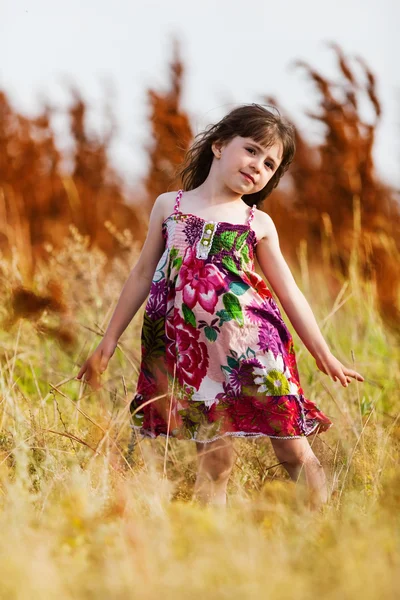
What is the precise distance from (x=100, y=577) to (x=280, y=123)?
1.48 meters

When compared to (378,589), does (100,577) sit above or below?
below

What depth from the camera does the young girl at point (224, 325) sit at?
2.13 meters

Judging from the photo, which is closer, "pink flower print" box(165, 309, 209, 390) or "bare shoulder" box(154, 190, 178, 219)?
"pink flower print" box(165, 309, 209, 390)

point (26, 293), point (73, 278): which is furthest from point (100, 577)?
point (73, 278)

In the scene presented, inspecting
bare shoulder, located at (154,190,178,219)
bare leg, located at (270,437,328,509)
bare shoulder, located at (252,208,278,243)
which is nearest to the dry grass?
bare leg, located at (270,437,328,509)

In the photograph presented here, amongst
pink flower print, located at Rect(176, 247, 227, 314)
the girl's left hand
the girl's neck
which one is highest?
the girl's neck

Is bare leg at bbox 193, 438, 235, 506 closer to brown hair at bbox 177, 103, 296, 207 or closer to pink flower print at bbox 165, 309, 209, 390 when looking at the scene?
pink flower print at bbox 165, 309, 209, 390

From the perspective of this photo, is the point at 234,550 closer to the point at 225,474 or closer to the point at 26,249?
the point at 225,474

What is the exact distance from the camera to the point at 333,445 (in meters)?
2.63

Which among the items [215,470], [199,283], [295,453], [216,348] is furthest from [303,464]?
[199,283]

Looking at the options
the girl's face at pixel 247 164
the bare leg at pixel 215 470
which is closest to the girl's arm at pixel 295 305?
the girl's face at pixel 247 164

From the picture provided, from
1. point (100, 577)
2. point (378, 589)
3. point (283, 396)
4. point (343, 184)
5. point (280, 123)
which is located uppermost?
point (343, 184)

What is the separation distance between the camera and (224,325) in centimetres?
214

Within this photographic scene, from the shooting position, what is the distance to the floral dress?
6.96 feet
